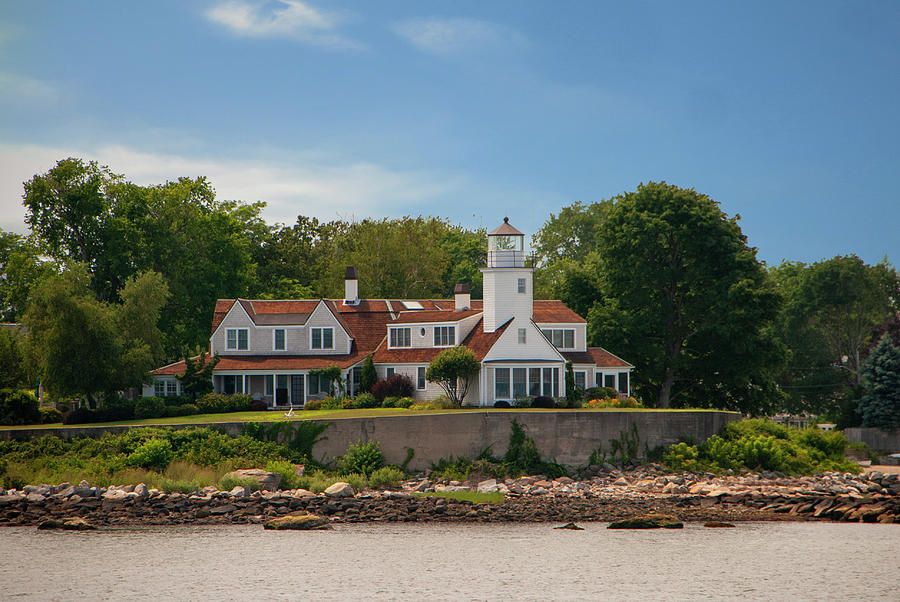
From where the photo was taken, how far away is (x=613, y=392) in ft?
165

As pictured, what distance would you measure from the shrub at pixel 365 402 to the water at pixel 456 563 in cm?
1376

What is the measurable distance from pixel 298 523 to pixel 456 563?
7969 mm

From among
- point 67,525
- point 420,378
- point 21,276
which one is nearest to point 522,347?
point 420,378

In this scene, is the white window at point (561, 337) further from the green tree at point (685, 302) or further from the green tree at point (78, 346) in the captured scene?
the green tree at point (78, 346)

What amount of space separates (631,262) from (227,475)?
87.9 feet

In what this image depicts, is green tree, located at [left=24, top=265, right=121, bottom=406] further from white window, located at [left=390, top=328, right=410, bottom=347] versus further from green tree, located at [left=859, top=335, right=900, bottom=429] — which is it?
green tree, located at [left=859, top=335, right=900, bottom=429]

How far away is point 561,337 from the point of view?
52188 millimetres

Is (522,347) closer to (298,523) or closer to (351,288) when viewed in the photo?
(351,288)

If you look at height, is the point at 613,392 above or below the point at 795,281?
below

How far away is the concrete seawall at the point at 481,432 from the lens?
41781 mm

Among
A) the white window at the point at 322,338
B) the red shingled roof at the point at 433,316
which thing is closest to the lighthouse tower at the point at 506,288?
the red shingled roof at the point at 433,316

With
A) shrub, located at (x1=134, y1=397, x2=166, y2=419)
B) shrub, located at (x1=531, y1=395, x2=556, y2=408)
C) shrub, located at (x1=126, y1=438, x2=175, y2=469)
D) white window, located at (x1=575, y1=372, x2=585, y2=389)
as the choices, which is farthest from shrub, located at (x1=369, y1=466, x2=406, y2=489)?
white window, located at (x1=575, y1=372, x2=585, y2=389)

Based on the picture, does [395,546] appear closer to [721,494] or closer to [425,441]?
[425,441]

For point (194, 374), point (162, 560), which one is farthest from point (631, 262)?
point (162, 560)
